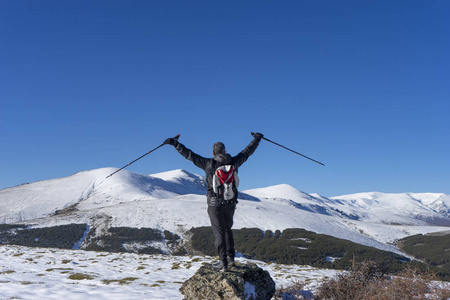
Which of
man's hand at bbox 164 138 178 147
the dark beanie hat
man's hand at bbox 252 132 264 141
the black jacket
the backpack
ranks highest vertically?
man's hand at bbox 252 132 264 141

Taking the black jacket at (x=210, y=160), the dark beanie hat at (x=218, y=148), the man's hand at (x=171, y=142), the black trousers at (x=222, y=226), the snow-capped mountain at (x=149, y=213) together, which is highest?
the man's hand at (x=171, y=142)

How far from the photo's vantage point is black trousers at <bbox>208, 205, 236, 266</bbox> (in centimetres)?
866

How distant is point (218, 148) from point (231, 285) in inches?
152

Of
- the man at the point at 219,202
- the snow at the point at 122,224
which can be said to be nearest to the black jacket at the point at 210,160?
the man at the point at 219,202

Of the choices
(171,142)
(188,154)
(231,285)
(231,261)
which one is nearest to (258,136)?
(188,154)

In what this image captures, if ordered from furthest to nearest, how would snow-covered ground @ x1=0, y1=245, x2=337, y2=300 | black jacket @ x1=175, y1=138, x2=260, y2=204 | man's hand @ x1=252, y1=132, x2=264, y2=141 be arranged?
snow-covered ground @ x1=0, y1=245, x2=337, y2=300 < man's hand @ x1=252, y1=132, x2=264, y2=141 < black jacket @ x1=175, y1=138, x2=260, y2=204

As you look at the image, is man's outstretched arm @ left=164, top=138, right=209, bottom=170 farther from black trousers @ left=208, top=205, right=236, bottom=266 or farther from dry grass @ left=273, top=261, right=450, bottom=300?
dry grass @ left=273, top=261, right=450, bottom=300

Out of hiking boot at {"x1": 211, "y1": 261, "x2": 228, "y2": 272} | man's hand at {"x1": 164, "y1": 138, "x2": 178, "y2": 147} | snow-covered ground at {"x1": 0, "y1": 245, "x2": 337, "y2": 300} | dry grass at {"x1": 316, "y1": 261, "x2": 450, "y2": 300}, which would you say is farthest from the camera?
snow-covered ground at {"x1": 0, "y1": 245, "x2": 337, "y2": 300}

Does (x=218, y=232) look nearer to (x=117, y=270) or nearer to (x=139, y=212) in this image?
(x=117, y=270)

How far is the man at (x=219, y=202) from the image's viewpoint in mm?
8664

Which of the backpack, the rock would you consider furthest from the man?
the rock

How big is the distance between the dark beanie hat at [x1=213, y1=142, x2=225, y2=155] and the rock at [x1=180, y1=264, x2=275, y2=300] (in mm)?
3547

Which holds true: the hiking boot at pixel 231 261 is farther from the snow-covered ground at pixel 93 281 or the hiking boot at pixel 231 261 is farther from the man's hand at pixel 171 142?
the man's hand at pixel 171 142

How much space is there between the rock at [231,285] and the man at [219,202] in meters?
0.41
